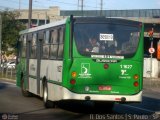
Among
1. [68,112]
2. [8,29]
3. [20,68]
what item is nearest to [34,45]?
[20,68]

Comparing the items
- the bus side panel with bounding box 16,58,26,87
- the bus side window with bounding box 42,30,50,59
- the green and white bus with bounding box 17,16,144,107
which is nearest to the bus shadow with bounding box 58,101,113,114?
the green and white bus with bounding box 17,16,144,107

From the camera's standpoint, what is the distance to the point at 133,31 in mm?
17266

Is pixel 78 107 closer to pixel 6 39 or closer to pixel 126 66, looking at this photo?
pixel 126 66

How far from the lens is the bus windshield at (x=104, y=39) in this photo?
55.0ft

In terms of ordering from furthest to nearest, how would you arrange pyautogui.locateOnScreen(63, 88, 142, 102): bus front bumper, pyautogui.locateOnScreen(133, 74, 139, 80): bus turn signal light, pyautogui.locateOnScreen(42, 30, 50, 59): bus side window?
pyautogui.locateOnScreen(42, 30, 50, 59): bus side window
pyautogui.locateOnScreen(133, 74, 139, 80): bus turn signal light
pyautogui.locateOnScreen(63, 88, 142, 102): bus front bumper

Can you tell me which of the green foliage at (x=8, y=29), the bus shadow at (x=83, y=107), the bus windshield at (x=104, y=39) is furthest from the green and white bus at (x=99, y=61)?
the green foliage at (x=8, y=29)

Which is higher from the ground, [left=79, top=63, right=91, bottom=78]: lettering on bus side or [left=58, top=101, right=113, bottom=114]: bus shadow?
[left=79, top=63, right=91, bottom=78]: lettering on bus side

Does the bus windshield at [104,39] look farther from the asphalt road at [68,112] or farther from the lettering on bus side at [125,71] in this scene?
the asphalt road at [68,112]

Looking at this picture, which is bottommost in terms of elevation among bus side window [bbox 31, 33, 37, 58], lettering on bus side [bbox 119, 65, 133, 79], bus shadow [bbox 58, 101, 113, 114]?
bus shadow [bbox 58, 101, 113, 114]

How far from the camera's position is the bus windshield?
55.0ft

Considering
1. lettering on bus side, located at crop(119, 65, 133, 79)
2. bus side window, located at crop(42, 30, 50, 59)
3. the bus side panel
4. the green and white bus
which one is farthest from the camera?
the bus side panel

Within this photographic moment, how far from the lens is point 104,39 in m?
16.9

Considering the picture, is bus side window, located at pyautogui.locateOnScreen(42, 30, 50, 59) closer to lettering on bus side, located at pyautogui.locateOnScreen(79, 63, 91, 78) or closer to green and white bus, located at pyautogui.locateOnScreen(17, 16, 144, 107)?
green and white bus, located at pyautogui.locateOnScreen(17, 16, 144, 107)

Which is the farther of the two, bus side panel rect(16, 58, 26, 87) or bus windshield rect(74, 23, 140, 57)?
bus side panel rect(16, 58, 26, 87)
